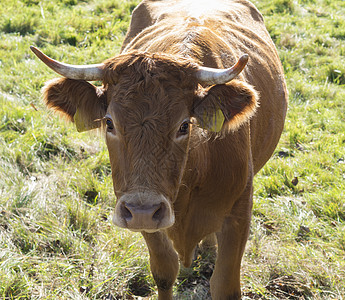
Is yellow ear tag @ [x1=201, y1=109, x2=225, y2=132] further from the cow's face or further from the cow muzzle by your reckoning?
the cow muzzle

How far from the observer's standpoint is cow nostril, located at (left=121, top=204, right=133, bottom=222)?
8.65ft

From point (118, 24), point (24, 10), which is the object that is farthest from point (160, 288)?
point (24, 10)

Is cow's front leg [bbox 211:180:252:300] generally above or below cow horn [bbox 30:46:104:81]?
below

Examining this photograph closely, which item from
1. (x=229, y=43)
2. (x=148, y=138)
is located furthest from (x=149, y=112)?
(x=229, y=43)

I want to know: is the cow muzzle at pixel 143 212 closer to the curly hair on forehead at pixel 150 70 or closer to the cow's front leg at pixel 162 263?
the curly hair on forehead at pixel 150 70

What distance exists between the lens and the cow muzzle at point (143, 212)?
2.58m

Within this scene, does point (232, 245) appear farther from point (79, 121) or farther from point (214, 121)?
point (79, 121)

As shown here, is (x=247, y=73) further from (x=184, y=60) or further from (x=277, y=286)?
(x=277, y=286)

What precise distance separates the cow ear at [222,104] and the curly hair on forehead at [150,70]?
0.43 ft

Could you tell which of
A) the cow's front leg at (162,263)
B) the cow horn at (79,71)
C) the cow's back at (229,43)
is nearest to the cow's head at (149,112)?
the cow horn at (79,71)

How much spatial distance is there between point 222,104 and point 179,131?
1.18ft

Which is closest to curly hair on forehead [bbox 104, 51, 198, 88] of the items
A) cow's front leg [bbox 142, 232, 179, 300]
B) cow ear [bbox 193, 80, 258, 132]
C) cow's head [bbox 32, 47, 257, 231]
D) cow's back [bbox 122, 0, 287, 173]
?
cow's head [bbox 32, 47, 257, 231]

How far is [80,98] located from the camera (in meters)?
3.17

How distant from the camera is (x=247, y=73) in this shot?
162 inches
